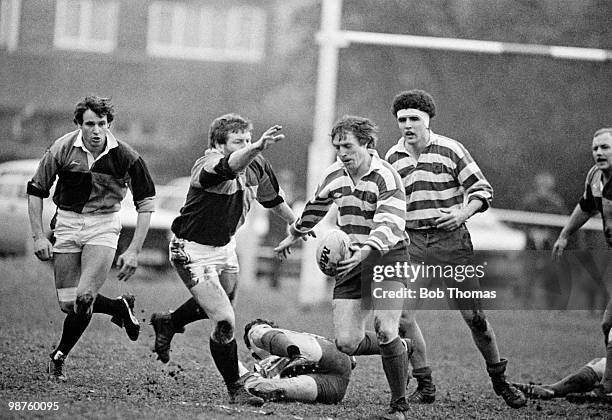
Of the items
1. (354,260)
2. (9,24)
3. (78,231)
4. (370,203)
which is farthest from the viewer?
(9,24)

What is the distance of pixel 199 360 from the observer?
20.4 feet

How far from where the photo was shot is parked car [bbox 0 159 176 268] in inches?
305

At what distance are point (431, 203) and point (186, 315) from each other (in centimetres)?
144

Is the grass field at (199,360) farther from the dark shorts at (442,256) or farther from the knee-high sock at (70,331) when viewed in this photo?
the dark shorts at (442,256)

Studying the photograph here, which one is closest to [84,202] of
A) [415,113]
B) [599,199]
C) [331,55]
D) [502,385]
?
[415,113]

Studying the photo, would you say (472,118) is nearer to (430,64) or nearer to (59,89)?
(430,64)

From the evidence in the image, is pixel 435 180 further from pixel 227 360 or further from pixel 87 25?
pixel 87 25

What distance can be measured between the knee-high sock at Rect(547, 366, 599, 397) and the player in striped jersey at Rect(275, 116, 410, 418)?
1314 mm

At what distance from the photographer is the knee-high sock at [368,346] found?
203 inches

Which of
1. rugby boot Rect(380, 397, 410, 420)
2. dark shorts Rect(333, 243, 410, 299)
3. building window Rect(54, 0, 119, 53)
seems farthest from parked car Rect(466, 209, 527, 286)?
building window Rect(54, 0, 119, 53)

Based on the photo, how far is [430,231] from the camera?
5492 mm

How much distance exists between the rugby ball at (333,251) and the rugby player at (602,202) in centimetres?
162

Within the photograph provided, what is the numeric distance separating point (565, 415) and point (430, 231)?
118 centimetres

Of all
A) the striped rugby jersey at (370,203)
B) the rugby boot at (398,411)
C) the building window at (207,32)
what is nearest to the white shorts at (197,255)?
the striped rugby jersey at (370,203)
